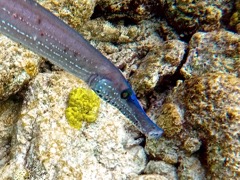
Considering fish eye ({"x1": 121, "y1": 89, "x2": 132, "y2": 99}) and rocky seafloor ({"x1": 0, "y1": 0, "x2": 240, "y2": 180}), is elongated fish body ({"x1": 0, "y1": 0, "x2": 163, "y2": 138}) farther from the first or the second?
rocky seafloor ({"x1": 0, "y1": 0, "x2": 240, "y2": 180})

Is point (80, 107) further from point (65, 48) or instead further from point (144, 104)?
point (65, 48)

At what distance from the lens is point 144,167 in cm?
552

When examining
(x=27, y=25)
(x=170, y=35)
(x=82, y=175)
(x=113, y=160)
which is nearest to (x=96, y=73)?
(x=27, y=25)

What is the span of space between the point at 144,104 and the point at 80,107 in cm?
140

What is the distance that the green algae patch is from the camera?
4.99 meters

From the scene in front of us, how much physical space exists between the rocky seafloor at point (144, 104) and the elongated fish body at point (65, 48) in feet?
6.18

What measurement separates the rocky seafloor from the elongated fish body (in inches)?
74.1

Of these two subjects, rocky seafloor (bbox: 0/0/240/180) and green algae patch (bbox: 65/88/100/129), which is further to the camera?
green algae patch (bbox: 65/88/100/129)

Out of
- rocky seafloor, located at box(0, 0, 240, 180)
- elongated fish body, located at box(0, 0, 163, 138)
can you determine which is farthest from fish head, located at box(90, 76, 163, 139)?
rocky seafloor, located at box(0, 0, 240, 180)

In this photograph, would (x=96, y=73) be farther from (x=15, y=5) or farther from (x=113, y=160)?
(x=113, y=160)

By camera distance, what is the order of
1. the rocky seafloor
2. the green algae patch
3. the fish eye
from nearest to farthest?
the fish eye < the rocky seafloor < the green algae patch

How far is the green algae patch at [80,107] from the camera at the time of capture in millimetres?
4992

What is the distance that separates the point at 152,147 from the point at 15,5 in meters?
3.57

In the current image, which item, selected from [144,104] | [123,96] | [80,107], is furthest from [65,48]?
[144,104]
